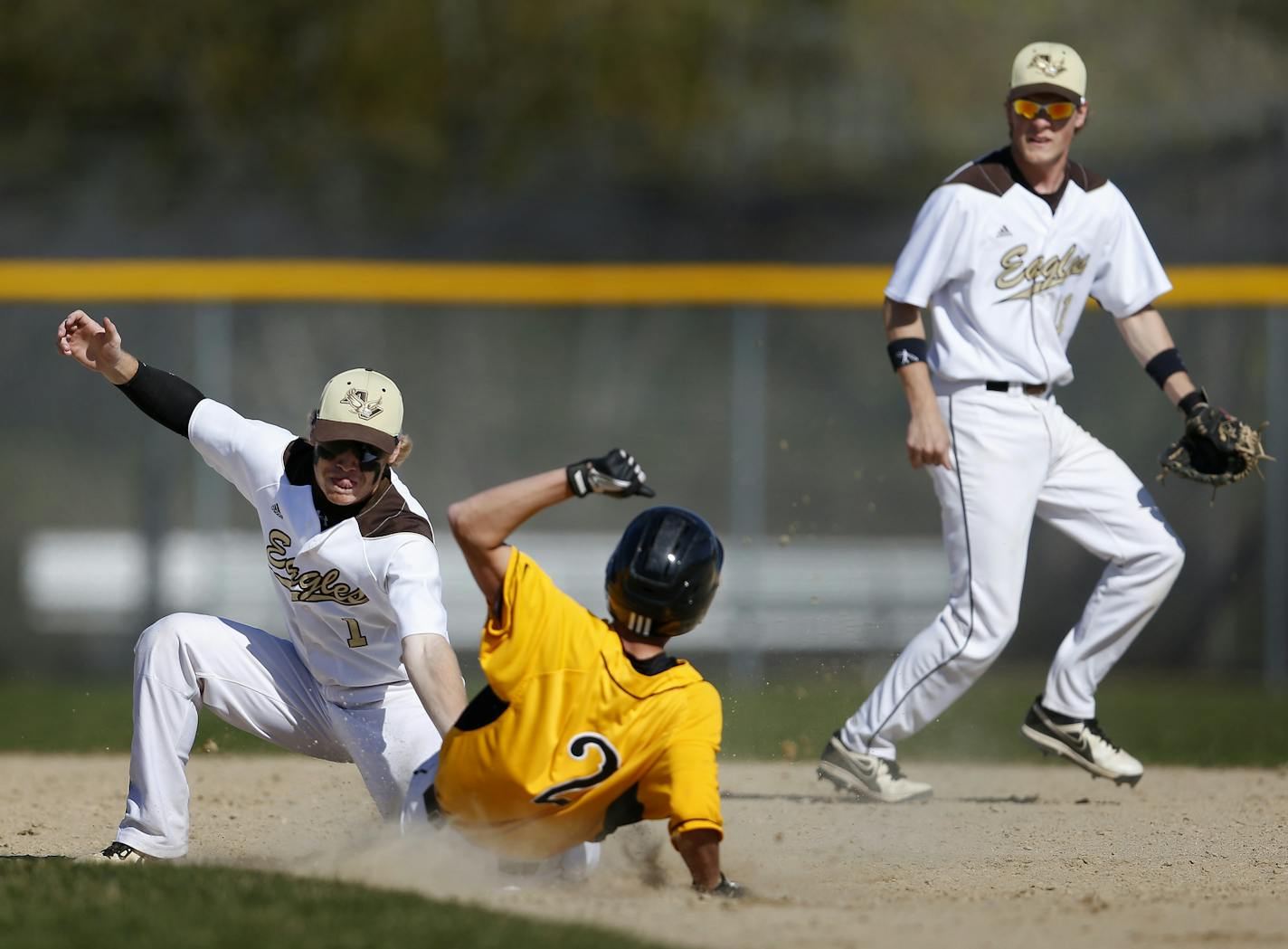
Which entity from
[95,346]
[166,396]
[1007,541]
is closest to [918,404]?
[1007,541]

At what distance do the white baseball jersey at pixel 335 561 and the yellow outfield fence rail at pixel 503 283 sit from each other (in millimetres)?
4298

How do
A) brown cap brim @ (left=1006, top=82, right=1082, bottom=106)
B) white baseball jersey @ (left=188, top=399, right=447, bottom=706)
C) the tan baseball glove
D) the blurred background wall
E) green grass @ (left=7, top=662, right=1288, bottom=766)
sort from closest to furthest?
white baseball jersey @ (left=188, top=399, right=447, bottom=706) < brown cap brim @ (left=1006, top=82, right=1082, bottom=106) < the tan baseball glove < green grass @ (left=7, top=662, right=1288, bottom=766) < the blurred background wall

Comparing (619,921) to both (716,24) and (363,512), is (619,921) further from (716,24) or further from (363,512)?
(716,24)

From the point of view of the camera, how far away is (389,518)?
385 centimetres

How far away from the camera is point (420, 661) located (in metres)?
3.54

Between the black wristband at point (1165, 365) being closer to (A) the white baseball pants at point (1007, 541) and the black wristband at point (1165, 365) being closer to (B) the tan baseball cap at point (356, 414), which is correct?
(A) the white baseball pants at point (1007, 541)

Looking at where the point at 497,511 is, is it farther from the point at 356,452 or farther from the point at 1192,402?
the point at 1192,402

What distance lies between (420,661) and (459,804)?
0.29 meters

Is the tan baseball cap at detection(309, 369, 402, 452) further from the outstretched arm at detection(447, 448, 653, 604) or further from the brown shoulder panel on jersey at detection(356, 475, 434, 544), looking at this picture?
the outstretched arm at detection(447, 448, 653, 604)

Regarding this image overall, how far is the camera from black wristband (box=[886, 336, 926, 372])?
15.5 feet

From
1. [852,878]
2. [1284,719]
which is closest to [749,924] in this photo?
[852,878]

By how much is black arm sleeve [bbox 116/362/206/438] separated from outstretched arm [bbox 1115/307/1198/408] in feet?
8.59

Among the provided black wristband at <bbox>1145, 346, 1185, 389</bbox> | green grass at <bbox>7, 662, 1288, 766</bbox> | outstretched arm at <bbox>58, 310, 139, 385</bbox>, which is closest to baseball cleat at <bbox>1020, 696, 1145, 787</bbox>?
black wristband at <bbox>1145, 346, 1185, 389</bbox>

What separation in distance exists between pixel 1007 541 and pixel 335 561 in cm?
185
